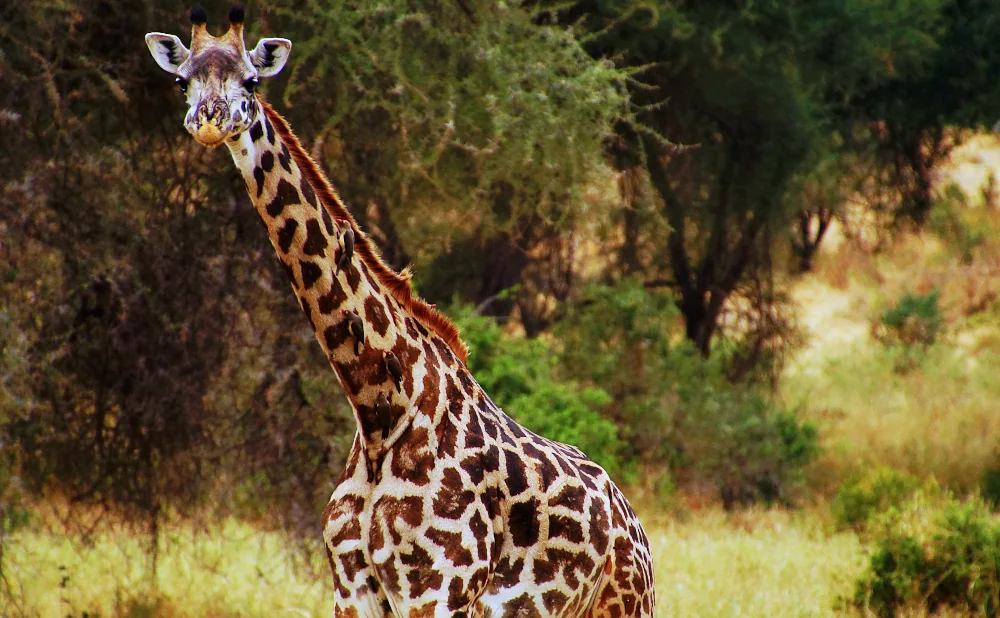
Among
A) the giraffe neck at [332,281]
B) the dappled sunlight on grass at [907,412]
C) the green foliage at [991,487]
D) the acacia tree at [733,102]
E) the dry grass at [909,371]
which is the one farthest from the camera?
the dry grass at [909,371]

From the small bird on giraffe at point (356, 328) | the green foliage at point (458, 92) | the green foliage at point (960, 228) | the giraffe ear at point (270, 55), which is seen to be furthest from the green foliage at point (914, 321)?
the giraffe ear at point (270, 55)

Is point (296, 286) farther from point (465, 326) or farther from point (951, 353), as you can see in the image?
point (951, 353)

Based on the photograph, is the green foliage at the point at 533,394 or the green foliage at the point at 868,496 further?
the green foliage at the point at 533,394

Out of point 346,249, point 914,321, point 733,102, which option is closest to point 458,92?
point 346,249

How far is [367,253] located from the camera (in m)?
4.41

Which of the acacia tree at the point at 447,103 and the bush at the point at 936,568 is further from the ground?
the acacia tree at the point at 447,103

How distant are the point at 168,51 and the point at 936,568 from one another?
6014mm

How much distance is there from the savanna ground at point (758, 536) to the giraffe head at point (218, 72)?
4.21 meters

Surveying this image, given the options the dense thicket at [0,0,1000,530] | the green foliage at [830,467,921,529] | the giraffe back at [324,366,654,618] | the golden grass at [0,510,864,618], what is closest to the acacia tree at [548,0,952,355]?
the green foliage at [830,467,921,529]

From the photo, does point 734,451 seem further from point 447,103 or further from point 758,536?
point 447,103

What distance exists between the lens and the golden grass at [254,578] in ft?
25.2

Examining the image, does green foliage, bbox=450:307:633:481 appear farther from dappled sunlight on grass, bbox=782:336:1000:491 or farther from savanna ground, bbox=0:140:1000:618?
dappled sunlight on grass, bbox=782:336:1000:491

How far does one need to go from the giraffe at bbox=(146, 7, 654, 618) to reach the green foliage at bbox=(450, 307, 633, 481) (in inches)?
242

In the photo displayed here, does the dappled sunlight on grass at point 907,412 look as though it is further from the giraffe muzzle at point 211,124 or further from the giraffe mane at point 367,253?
the giraffe muzzle at point 211,124
